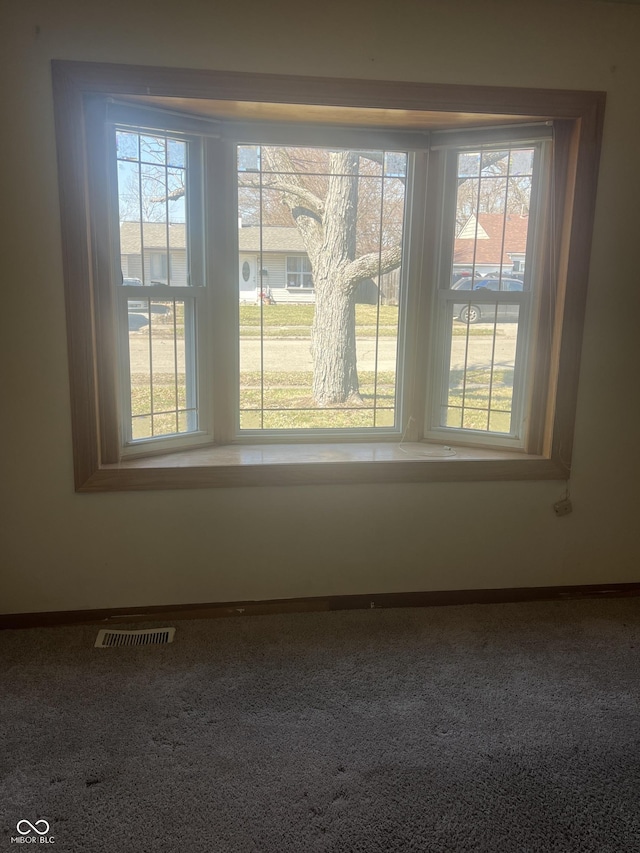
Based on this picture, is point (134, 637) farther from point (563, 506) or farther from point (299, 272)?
point (563, 506)

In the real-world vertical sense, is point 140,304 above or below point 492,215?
below

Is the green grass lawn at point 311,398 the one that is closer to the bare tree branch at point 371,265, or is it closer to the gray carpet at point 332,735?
the bare tree branch at point 371,265

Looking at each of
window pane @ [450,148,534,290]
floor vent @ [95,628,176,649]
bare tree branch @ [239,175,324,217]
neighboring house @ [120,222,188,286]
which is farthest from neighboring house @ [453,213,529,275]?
floor vent @ [95,628,176,649]

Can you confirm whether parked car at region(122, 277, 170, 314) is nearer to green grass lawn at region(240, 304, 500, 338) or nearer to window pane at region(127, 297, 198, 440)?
window pane at region(127, 297, 198, 440)

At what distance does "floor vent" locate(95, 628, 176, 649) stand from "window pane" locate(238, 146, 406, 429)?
0.99 metres

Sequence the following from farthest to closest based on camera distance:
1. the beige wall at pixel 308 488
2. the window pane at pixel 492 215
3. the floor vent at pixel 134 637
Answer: the window pane at pixel 492 215
the floor vent at pixel 134 637
the beige wall at pixel 308 488

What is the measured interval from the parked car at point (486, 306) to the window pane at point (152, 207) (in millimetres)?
1287

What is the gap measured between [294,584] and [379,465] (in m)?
0.66

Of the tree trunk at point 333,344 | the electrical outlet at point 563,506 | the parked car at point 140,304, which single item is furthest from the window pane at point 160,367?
the electrical outlet at point 563,506

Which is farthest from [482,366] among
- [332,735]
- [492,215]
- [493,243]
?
[332,735]

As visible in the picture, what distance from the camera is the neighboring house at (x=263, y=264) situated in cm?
260

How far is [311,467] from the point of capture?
2641 millimetres

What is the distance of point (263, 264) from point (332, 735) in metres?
1.95

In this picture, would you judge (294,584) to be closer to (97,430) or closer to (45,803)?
(97,430)
